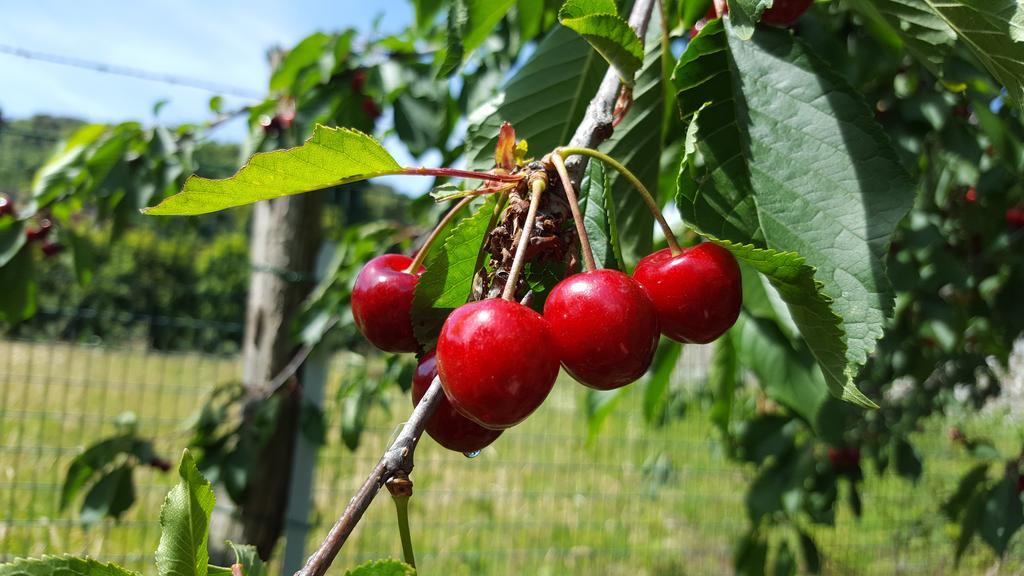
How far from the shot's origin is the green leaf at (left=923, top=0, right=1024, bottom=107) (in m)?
0.63

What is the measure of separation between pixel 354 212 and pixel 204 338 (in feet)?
4.39

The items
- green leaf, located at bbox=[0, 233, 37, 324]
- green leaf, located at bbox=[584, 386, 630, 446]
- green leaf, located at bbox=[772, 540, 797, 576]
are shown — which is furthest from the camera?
green leaf, located at bbox=[772, 540, 797, 576]

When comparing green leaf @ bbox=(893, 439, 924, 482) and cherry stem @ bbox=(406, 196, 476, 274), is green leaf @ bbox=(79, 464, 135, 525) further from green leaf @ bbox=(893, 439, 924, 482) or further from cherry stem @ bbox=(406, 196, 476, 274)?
green leaf @ bbox=(893, 439, 924, 482)

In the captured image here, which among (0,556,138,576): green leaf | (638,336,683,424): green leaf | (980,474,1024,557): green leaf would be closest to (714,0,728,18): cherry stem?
(0,556,138,576): green leaf

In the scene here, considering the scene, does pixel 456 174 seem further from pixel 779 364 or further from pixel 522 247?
pixel 779 364

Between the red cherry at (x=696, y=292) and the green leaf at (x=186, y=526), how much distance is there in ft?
1.23

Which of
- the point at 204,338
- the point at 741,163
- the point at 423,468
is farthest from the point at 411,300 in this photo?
the point at 423,468

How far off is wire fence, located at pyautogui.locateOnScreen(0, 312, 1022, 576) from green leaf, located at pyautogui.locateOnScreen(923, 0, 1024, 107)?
2330mm

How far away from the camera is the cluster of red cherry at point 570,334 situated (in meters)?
0.54

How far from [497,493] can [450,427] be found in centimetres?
378

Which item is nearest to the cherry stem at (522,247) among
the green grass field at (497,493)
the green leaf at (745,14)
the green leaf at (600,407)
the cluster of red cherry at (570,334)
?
the cluster of red cherry at (570,334)

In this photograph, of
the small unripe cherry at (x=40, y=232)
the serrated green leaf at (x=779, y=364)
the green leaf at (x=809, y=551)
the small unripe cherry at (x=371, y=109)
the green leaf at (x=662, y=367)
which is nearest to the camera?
the serrated green leaf at (x=779, y=364)

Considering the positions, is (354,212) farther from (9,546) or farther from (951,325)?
(951,325)

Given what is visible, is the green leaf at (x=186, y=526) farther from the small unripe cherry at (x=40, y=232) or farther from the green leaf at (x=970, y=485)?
the green leaf at (x=970, y=485)
